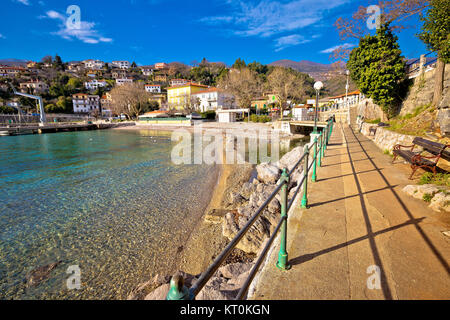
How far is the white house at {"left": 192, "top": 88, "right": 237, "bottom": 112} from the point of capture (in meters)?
56.5

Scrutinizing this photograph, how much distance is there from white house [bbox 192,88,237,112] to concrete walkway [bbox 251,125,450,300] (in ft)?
172

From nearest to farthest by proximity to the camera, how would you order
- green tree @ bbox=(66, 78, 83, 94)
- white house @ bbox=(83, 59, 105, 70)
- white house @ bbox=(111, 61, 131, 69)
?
green tree @ bbox=(66, 78, 83, 94)
white house @ bbox=(83, 59, 105, 70)
white house @ bbox=(111, 61, 131, 69)

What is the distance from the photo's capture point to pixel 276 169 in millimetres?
11414

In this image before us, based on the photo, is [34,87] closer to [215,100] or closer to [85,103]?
[85,103]

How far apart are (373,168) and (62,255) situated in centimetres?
985

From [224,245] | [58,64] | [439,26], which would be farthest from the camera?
[58,64]

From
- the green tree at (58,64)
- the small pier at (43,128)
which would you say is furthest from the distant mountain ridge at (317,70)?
the green tree at (58,64)

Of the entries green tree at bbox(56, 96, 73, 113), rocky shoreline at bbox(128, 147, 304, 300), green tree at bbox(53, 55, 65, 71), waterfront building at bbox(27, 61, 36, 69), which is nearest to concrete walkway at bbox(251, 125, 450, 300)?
rocky shoreline at bbox(128, 147, 304, 300)

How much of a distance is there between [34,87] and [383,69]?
121038mm

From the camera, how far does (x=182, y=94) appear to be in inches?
2776

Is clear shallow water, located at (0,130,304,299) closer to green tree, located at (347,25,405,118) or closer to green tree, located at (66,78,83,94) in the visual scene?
green tree, located at (347,25,405,118)

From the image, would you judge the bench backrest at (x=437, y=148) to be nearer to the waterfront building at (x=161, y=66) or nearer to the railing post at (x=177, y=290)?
the railing post at (x=177, y=290)

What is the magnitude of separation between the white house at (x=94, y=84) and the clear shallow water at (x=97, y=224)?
11249 cm

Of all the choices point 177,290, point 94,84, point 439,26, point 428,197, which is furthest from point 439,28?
point 94,84
